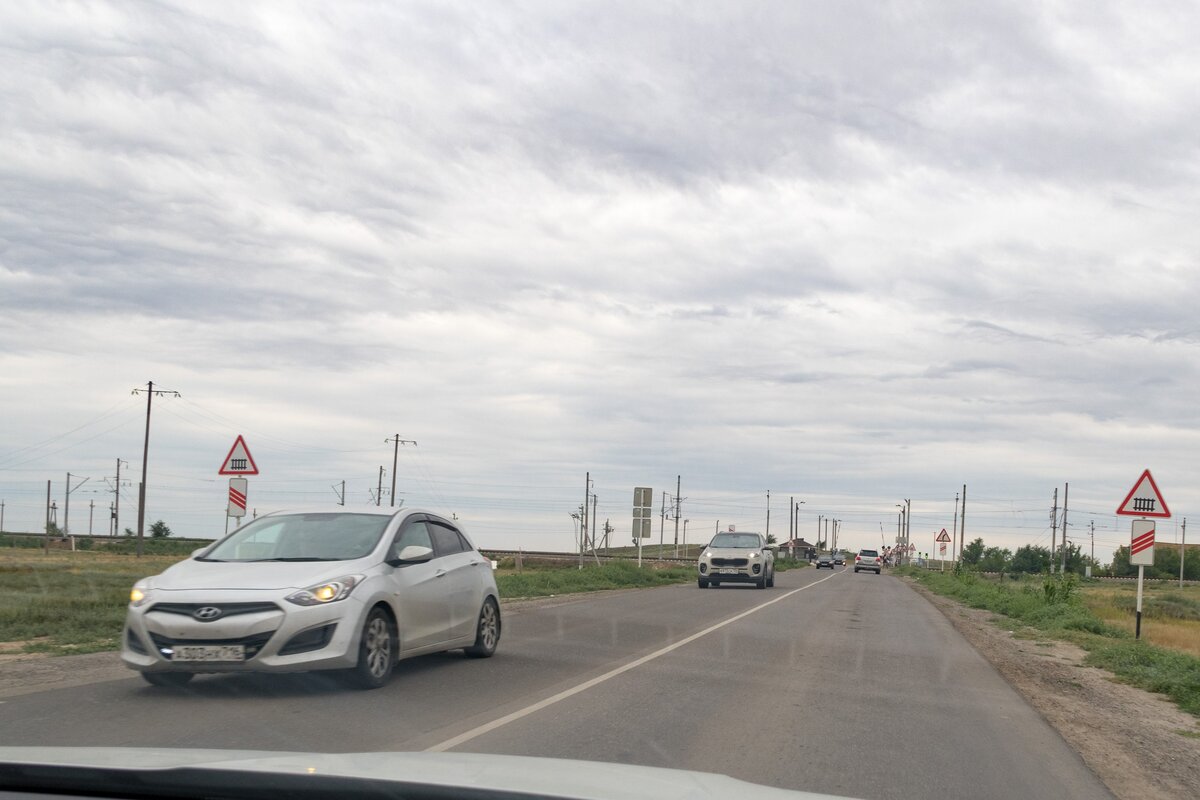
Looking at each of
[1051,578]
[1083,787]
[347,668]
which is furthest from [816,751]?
[1051,578]

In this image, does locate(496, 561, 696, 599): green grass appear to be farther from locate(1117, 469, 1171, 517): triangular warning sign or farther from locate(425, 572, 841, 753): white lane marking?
locate(1117, 469, 1171, 517): triangular warning sign

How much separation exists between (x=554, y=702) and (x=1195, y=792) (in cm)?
472

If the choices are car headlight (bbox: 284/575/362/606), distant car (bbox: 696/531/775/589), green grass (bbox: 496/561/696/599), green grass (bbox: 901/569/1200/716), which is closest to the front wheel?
car headlight (bbox: 284/575/362/606)

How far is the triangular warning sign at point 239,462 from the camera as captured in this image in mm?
18969

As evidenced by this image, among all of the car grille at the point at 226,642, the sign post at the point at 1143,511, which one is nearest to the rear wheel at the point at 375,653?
the car grille at the point at 226,642

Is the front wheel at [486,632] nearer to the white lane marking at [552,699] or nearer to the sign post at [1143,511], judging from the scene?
the white lane marking at [552,699]

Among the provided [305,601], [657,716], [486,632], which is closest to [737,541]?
[486,632]

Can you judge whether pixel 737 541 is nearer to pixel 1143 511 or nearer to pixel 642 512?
pixel 642 512

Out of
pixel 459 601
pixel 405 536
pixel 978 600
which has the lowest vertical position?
pixel 978 600

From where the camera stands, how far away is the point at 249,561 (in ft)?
31.3

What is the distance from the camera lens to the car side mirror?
9934 millimetres

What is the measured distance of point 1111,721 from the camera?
9898 mm

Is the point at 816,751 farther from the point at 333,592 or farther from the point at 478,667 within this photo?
the point at 478,667

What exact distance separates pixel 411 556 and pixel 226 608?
188 centimetres
